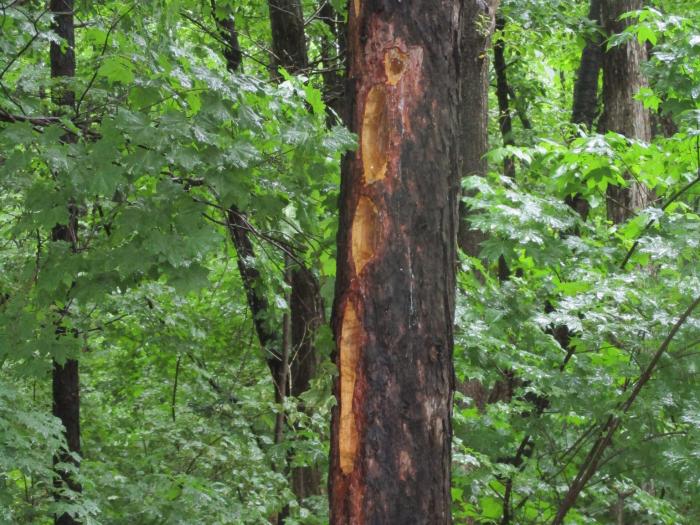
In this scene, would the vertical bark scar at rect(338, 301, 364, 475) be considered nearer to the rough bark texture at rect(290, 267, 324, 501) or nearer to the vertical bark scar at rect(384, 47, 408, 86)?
the vertical bark scar at rect(384, 47, 408, 86)

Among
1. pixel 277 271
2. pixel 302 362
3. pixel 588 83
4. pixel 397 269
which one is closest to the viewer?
pixel 397 269

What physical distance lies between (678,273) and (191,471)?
4.07m

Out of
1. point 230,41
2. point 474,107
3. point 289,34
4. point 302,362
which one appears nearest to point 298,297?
point 302,362

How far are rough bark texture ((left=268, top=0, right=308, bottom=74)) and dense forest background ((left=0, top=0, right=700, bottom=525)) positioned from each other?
22 mm

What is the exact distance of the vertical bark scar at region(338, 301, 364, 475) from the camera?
3123 millimetres

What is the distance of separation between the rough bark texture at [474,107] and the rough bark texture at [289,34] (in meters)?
1.47

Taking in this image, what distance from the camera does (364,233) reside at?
3.25m

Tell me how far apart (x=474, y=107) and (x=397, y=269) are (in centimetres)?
489

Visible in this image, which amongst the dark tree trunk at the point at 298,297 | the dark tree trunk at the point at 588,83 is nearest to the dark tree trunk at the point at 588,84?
the dark tree trunk at the point at 588,83

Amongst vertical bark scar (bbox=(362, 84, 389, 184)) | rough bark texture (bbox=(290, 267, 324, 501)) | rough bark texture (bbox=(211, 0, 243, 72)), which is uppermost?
rough bark texture (bbox=(211, 0, 243, 72))

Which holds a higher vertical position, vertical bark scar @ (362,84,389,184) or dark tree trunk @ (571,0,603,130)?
dark tree trunk @ (571,0,603,130)

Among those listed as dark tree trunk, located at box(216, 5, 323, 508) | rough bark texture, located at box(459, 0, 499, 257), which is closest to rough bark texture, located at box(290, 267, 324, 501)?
dark tree trunk, located at box(216, 5, 323, 508)

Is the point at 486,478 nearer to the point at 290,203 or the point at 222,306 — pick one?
the point at 290,203

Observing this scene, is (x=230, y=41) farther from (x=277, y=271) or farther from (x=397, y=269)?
(x=397, y=269)
